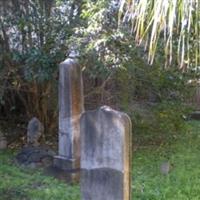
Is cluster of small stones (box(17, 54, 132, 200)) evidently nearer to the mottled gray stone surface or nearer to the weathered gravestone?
the weathered gravestone

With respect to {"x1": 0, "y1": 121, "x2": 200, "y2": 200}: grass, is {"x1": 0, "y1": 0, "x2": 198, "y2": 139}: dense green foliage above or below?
above

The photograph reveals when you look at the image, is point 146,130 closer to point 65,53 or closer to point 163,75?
point 163,75

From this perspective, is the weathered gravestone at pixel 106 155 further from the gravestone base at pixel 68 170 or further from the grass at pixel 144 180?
the gravestone base at pixel 68 170

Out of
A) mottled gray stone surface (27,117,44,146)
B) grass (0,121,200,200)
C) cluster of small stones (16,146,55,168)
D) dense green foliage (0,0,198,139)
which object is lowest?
grass (0,121,200,200)

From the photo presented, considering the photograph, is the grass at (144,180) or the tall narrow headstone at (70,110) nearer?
the grass at (144,180)

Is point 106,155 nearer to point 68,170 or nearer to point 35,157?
point 68,170

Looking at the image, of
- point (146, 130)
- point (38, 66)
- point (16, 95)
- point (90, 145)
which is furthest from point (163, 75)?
point (90, 145)

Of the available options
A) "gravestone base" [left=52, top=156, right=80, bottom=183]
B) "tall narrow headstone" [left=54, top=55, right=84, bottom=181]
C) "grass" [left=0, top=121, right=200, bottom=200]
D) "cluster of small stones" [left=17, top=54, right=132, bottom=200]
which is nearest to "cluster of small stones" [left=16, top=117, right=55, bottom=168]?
"grass" [left=0, top=121, right=200, bottom=200]

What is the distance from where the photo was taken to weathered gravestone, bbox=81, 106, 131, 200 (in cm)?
385

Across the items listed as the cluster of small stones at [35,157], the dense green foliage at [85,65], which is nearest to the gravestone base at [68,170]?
the cluster of small stones at [35,157]

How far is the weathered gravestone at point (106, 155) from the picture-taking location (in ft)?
12.6

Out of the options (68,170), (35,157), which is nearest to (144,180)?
(68,170)

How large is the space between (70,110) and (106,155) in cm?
172

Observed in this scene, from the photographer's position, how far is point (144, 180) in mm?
5598
